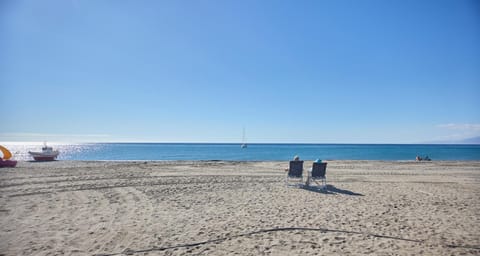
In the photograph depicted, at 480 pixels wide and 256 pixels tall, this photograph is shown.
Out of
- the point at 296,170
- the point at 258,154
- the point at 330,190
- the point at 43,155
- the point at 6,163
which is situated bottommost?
the point at 258,154

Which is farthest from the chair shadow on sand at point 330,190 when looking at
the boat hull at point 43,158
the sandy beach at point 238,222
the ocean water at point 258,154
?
the boat hull at point 43,158

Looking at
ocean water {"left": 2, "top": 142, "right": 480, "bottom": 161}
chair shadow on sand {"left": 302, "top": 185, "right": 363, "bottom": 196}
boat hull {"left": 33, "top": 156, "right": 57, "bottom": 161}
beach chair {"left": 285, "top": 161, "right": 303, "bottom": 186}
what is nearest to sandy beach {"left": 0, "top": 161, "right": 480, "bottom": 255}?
chair shadow on sand {"left": 302, "top": 185, "right": 363, "bottom": 196}

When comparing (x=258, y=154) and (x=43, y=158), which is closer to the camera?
(x=43, y=158)

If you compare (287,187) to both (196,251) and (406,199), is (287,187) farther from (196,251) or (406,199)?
(196,251)

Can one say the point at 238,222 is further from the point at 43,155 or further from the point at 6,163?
the point at 43,155

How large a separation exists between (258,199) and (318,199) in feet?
6.28

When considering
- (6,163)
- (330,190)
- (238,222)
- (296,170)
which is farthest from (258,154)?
(238,222)

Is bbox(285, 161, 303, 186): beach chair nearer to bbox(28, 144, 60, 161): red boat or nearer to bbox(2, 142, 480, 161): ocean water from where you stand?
bbox(2, 142, 480, 161): ocean water

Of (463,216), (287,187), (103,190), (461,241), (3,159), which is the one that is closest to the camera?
(461,241)

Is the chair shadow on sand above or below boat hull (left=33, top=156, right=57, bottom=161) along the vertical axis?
above

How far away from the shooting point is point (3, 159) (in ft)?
61.0

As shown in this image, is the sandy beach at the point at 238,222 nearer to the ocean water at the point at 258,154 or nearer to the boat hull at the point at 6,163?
the boat hull at the point at 6,163

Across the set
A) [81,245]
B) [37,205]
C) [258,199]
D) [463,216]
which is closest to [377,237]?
[463,216]

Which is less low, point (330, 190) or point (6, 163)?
point (330, 190)
